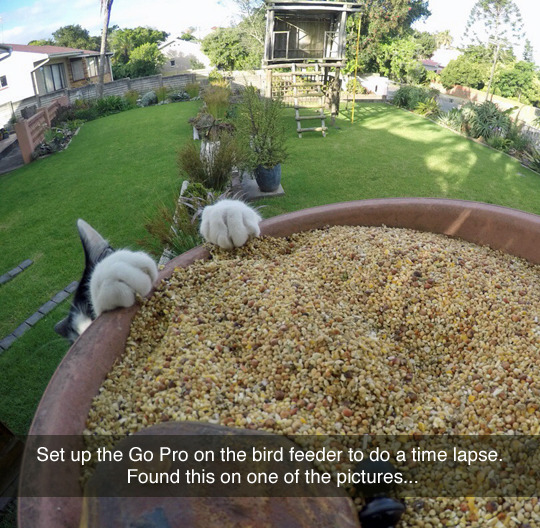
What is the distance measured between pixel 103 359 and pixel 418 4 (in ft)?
112

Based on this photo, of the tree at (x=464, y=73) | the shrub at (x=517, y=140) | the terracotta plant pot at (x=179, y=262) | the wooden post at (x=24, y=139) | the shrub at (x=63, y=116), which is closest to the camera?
the terracotta plant pot at (x=179, y=262)

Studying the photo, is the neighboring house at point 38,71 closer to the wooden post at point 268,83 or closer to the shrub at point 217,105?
the shrub at point 217,105

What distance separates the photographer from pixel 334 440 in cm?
114

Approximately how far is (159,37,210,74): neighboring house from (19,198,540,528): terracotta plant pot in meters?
39.4

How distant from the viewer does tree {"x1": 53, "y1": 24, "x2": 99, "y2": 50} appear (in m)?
35.4

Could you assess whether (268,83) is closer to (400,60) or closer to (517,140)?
(517,140)

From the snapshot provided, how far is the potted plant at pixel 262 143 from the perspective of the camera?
17.8 feet

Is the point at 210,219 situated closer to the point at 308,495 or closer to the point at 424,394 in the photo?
the point at 424,394

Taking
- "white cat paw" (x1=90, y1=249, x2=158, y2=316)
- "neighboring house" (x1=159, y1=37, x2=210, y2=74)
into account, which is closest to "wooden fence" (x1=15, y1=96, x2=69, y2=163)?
"white cat paw" (x1=90, y1=249, x2=158, y2=316)

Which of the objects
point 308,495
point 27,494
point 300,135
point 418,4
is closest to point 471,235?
point 308,495

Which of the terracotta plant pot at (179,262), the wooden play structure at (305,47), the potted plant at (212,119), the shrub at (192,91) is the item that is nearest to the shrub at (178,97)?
the shrub at (192,91)

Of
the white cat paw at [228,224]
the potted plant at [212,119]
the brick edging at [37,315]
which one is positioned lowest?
the brick edging at [37,315]

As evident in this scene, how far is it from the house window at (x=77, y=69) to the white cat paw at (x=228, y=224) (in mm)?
27668

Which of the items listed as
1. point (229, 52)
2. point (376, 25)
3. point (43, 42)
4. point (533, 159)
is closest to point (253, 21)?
point (229, 52)
